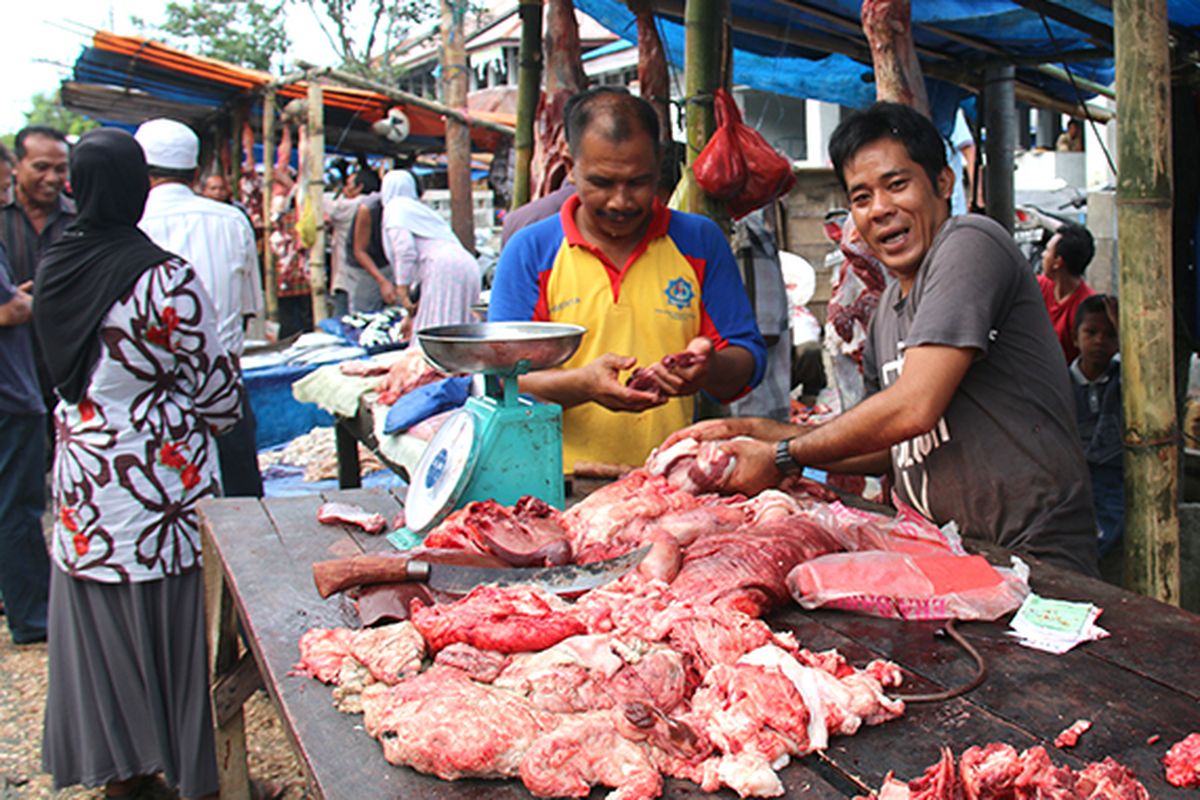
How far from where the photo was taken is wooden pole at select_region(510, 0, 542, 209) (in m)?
6.09

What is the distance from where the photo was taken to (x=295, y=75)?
476 inches

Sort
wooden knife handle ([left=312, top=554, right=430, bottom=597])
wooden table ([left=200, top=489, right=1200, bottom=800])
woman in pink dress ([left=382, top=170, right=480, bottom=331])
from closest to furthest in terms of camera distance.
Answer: wooden table ([left=200, top=489, right=1200, bottom=800])
wooden knife handle ([left=312, top=554, right=430, bottom=597])
woman in pink dress ([left=382, top=170, right=480, bottom=331])

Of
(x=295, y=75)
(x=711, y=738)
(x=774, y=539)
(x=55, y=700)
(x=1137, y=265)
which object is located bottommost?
(x=55, y=700)

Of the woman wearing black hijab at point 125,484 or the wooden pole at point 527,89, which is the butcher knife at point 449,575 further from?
the wooden pole at point 527,89

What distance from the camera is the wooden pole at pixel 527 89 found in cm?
609

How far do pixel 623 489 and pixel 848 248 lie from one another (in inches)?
89.4

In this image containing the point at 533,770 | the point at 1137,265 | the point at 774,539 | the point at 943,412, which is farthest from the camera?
the point at 1137,265

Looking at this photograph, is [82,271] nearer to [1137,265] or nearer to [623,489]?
[623,489]

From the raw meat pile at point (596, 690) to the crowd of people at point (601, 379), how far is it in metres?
0.96

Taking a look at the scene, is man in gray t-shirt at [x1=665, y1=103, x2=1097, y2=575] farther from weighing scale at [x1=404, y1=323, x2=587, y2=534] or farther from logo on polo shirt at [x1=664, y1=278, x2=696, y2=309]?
logo on polo shirt at [x1=664, y1=278, x2=696, y2=309]

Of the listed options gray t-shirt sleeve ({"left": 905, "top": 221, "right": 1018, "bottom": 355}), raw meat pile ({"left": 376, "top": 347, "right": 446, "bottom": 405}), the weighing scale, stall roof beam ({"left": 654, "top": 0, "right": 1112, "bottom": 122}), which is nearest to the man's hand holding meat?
the weighing scale

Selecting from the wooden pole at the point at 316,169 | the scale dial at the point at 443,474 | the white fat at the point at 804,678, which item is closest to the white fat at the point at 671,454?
the scale dial at the point at 443,474

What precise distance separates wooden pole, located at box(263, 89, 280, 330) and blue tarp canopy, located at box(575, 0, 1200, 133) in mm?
6327

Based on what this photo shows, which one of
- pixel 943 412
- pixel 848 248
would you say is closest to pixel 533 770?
pixel 943 412
